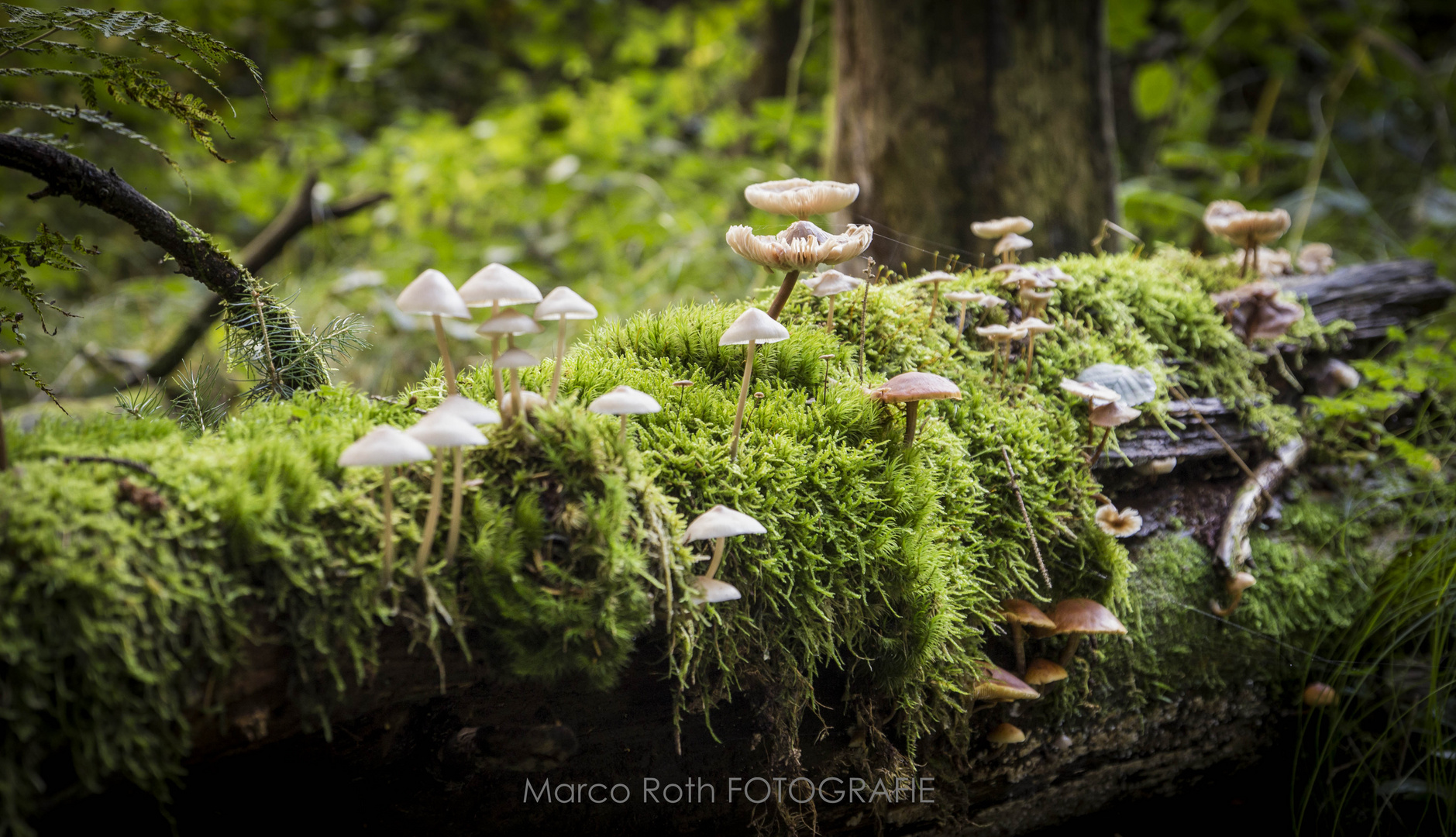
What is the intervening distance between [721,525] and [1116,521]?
124cm

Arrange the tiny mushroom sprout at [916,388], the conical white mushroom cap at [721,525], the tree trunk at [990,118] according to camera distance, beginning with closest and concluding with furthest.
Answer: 1. the conical white mushroom cap at [721,525]
2. the tiny mushroom sprout at [916,388]
3. the tree trunk at [990,118]

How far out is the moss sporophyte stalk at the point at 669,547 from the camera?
1170 mm

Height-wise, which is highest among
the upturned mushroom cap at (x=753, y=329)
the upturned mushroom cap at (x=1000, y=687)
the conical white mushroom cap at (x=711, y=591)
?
the upturned mushroom cap at (x=753, y=329)

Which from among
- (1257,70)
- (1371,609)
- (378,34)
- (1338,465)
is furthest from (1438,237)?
(378,34)

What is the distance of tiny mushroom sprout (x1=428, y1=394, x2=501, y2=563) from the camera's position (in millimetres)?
1268

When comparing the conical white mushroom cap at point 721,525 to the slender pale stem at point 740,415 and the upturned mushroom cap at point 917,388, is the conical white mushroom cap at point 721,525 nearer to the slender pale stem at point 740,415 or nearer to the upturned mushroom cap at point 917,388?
the slender pale stem at point 740,415

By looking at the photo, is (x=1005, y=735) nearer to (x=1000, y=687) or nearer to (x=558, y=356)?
(x=1000, y=687)

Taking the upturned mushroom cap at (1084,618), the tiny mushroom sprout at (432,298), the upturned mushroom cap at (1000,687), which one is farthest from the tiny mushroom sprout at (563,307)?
the upturned mushroom cap at (1084,618)

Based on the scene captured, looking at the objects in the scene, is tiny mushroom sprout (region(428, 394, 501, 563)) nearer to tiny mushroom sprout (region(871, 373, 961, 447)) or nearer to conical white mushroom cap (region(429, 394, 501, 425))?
conical white mushroom cap (region(429, 394, 501, 425))

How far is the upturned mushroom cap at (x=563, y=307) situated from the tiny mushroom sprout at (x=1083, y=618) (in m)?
1.36

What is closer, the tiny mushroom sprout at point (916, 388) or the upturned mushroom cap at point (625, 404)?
the upturned mushroom cap at point (625, 404)

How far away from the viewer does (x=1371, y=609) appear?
235cm

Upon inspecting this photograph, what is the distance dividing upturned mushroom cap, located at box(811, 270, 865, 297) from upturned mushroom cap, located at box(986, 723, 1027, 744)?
3.79 feet

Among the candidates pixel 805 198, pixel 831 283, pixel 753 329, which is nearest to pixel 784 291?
pixel 831 283
